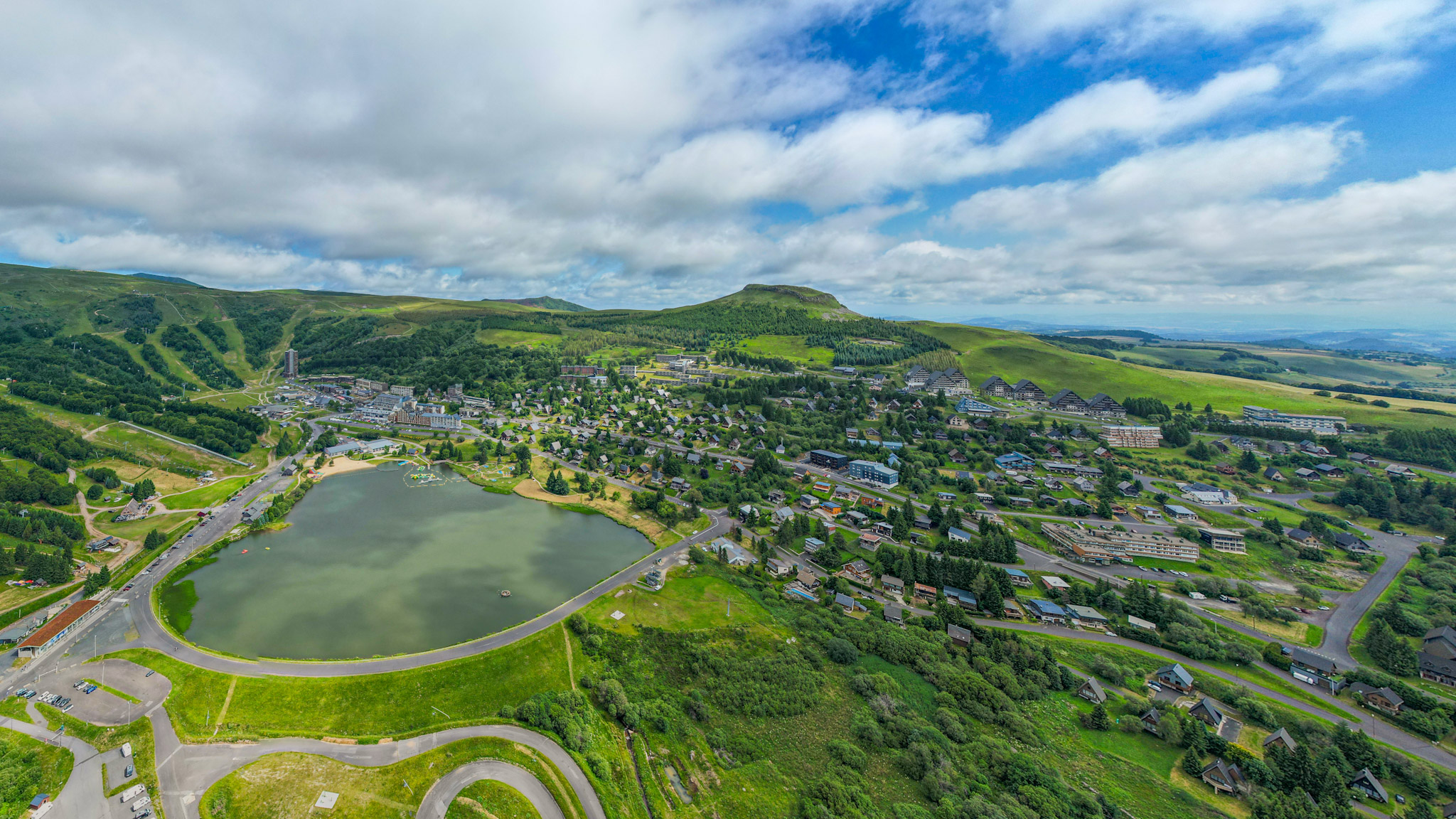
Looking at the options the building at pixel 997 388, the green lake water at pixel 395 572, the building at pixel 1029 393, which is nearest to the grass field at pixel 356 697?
the green lake water at pixel 395 572

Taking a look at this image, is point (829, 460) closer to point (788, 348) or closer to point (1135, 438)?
point (1135, 438)

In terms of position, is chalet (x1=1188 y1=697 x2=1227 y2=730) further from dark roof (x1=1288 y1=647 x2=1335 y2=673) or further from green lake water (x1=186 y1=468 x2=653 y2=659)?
green lake water (x1=186 y1=468 x2=653 y2=659)

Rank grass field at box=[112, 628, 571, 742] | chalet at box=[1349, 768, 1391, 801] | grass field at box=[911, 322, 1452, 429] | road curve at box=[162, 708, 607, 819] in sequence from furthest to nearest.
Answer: grass field at box=[911, 322, 1452, 429]
grass field at box=[112, 628, 571, 742]
chalet at box=[1349, 768, 1391, 801]
road curve at box=[162, 708, 607, 819]

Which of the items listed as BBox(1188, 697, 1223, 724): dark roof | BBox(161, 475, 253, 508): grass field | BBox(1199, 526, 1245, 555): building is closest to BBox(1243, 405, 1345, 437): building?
BBox(1199, 526, 1245, 555): building

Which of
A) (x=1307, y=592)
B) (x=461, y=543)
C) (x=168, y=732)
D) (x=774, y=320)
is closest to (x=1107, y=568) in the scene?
(x=1307, y=592)

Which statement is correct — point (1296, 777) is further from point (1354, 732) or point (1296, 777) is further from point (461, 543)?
point (461, 543)

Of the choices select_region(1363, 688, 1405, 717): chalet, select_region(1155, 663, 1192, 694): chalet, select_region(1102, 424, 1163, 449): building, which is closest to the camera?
select_region(1363, 688, 1405, 717): chalet
